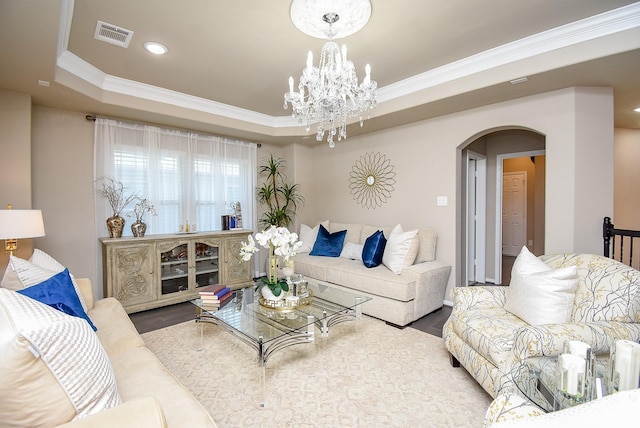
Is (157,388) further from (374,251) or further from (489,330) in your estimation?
(374,251)

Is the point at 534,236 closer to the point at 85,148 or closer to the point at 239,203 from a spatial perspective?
the point at 239,203

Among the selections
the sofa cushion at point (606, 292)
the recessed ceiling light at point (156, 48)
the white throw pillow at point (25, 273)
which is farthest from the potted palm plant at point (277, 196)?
the sofa cushion at point (606, 292)

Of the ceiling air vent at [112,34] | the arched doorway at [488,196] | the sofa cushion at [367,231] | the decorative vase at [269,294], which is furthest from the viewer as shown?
the arched doorway at [488,196]

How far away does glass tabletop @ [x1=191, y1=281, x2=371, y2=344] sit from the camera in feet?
6.84

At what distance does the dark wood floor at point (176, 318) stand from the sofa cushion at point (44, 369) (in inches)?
90.4

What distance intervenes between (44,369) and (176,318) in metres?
2.71

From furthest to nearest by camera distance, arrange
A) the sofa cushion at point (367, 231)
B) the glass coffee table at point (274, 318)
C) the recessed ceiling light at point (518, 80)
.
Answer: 1. the sofa cushion at point (367, 231)
2. the recessed ceiling light at point (518, 80)
3. the glass coffee table at point (274, 318)

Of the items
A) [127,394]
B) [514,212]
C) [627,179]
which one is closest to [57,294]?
[127,394]

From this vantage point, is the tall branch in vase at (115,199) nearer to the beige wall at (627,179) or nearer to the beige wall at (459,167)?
the beige wall at (459,167)

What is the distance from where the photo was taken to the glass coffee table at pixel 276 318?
204 centimetres

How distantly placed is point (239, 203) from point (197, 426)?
13.0 ft

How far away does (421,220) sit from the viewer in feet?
13.0

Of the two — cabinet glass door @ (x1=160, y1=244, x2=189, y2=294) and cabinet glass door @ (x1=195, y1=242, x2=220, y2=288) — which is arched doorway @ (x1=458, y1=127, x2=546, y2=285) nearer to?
cabinet glass door @ (x1=195, y1=242, x2=220, y2=288)

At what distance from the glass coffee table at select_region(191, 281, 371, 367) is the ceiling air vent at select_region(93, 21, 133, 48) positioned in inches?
90.2
